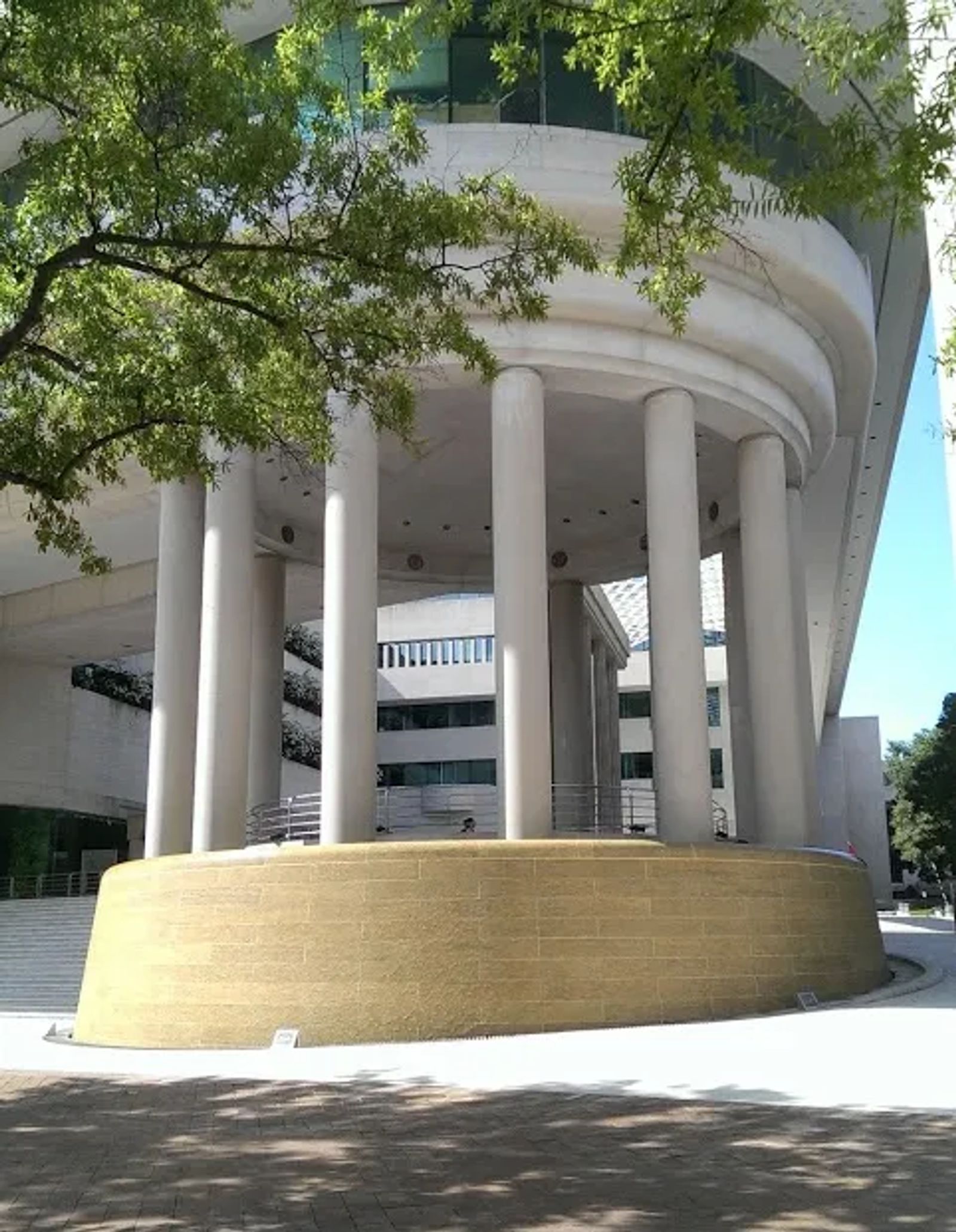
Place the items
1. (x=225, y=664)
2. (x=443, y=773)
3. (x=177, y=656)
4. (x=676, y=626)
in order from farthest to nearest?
(x=443, y=773)
(x=177, y=656)
(x=225, y=664)
(x=676, y=626)

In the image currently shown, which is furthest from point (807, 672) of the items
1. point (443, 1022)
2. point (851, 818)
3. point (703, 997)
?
point (851, 818)

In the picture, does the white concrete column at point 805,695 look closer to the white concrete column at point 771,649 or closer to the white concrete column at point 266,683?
the white concrete column at point 771,649

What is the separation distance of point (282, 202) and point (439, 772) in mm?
44824

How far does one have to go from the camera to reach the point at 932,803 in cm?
5816

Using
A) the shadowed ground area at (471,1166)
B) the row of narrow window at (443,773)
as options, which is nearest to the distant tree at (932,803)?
the row of narrow window at (443,773)

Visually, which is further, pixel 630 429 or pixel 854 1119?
pixel 630 429

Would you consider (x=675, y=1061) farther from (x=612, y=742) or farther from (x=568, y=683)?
(x=612, y=742)

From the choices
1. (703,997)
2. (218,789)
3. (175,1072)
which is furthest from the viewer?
(218,789)

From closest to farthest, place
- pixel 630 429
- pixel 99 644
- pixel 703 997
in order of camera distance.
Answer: pixel 703 997 < pixel 630 429 < pixel 99 644

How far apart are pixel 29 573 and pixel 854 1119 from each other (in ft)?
85.5

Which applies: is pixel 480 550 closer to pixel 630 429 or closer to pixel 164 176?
pixel 630 429

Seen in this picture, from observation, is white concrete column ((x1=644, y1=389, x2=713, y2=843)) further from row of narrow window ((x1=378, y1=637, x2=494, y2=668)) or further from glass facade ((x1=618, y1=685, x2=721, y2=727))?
glass facade ((x1=618, y1=685, x2=721, y2=727))

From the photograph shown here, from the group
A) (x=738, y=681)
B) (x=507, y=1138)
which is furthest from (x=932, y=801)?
(x=507, y=1138)

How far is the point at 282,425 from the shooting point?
11.0 meters
